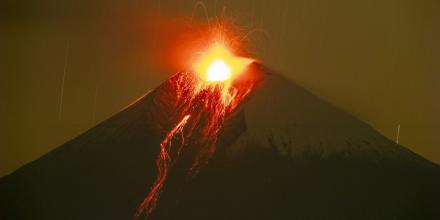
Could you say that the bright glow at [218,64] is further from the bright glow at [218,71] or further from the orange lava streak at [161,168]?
the orange lava streak at [161,168]

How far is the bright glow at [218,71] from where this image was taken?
8.59ft

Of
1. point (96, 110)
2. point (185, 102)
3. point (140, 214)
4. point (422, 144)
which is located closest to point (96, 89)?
point (96, 110)

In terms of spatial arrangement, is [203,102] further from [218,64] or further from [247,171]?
[247,171]

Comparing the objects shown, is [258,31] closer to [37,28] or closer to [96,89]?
[96,89]

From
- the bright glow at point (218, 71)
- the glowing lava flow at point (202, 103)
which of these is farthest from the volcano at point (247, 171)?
the bright glow at point (218, 71)

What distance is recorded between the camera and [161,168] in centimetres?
255

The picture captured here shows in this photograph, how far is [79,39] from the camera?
272 centimetres

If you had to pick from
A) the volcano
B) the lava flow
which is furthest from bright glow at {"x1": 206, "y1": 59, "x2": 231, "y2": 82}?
the volcano

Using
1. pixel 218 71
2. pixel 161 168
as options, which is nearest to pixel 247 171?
pixel 161 168

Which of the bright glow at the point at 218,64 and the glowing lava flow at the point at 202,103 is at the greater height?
the bright glow at the point at 218,64

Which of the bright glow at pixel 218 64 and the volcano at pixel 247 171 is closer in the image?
the volcano at pixel 247 171

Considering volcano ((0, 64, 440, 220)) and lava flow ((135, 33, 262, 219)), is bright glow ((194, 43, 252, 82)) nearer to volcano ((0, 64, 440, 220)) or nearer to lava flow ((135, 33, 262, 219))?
lava flow ((135, 33, 262, 219))

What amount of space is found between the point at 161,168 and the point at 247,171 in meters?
0.41

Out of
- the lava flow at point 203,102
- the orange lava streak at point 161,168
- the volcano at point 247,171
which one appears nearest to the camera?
the volcano at point 247,171
